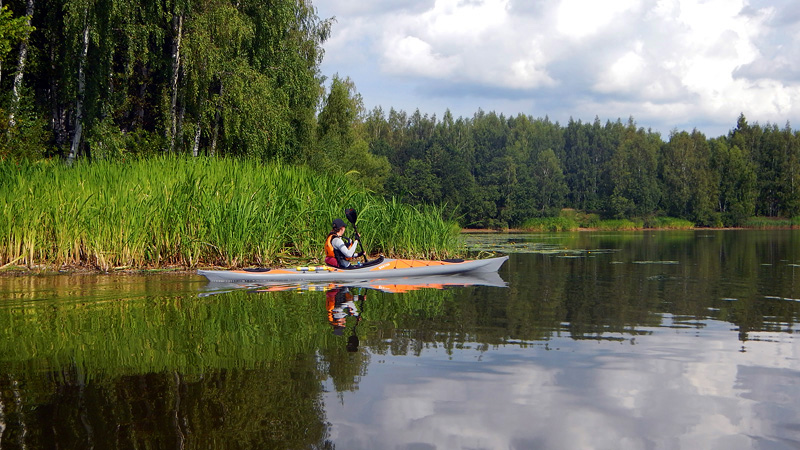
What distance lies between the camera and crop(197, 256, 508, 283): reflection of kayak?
36.3 feet

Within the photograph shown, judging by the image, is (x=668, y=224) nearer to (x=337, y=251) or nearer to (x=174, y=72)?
(x=174, y=72)

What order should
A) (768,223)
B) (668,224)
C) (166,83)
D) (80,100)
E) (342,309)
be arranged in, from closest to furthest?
(342,309) < (80,100) < (166,83) < (668,224) < (768,223)

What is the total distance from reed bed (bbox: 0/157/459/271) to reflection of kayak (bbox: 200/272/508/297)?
5.43 ft

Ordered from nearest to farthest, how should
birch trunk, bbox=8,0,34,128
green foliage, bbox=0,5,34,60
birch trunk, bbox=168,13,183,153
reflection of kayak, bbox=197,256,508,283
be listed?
reflection of kayak, bbox=197,256,508,283
green foliage, bbox=0,5,34,60
birch trunk, bbox=8,0,34,128
birch trunk, bbox=168,13,183,153

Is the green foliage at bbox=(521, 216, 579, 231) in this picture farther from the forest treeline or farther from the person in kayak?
the person in kayak

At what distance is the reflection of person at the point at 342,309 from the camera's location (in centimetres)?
689

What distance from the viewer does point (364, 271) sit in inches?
464

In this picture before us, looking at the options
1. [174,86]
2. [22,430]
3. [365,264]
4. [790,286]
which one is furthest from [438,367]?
[174,86]

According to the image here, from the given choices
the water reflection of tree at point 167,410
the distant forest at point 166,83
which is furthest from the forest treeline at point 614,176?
the water reflection of tree at point 167,410

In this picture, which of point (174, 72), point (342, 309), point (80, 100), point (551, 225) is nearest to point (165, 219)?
point (342, 309)

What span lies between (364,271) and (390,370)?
→ 20.8 ft

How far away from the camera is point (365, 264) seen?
11.9 m

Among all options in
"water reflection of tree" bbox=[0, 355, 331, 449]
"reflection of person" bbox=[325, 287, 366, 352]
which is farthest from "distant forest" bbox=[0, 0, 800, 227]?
"water reflection of tree" bbox=[0, 355, 331, 449]

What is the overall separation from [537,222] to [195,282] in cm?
6302
